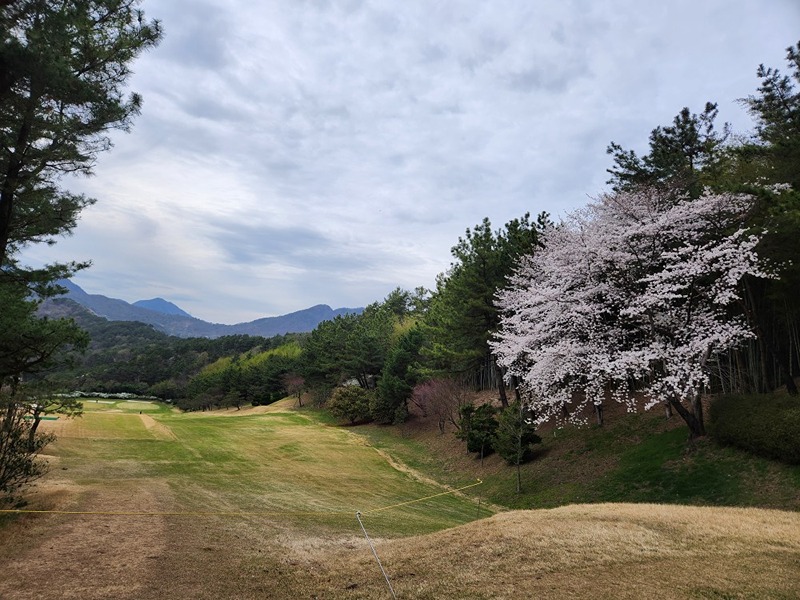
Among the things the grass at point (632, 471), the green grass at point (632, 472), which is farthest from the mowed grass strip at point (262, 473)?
the grass at point (632, 471)

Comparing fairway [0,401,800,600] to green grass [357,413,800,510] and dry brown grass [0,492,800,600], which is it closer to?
dry brown grass [0,492,800,600]

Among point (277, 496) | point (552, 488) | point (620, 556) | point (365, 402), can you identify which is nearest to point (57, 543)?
point (277, 496)

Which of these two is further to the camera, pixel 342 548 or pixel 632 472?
pixel 632 472

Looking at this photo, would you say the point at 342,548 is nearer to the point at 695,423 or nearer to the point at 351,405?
the point at 695,423

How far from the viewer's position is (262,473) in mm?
20844

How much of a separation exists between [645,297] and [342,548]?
40.5 ft

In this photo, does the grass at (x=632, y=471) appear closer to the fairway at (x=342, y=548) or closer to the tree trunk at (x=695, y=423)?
the tree trunk at (x=695, y=423)

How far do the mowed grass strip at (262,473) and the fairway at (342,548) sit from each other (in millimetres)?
191

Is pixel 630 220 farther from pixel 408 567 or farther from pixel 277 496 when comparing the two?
pixel 277 496

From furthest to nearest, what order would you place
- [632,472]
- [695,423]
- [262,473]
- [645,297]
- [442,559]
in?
[262,473] → [632,472] → [695,423] → [645,297] → [442,559]

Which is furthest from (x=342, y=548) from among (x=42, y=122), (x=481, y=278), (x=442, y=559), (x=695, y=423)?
(x=481, y=278)

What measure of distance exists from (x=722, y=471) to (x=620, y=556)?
1048cm

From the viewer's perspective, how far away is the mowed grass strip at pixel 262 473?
47.4 ft

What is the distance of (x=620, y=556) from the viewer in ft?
24.5
